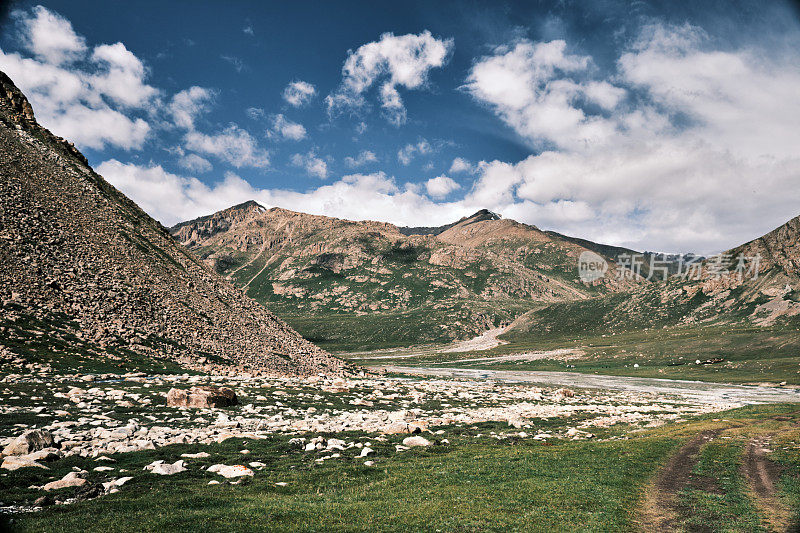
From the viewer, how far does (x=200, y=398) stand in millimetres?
32344

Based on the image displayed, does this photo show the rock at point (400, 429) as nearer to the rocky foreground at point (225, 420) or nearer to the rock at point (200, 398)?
the rocky foreground at point (225, 420)

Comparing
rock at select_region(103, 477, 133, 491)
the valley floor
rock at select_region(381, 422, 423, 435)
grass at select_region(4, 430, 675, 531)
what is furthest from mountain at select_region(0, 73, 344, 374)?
rock at select_region(381, 422, 423, 435)

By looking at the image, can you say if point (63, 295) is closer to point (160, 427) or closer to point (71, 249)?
point (71, 249)

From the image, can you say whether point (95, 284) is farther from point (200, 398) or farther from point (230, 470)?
point (230, 470)

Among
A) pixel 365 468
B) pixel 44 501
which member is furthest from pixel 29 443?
pixel 365 468

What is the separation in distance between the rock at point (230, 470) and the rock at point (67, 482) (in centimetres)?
512

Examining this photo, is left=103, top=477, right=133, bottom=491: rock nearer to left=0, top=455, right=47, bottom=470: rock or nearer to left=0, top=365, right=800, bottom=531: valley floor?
left=0, top=365, right=800, bottom=531: valley floor

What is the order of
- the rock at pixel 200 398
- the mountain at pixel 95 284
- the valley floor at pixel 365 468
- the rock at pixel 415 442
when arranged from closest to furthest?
the valley floor at pixel 365 468 < the rock at pixel 415 442 < the rock at pixel 200 398 < the mountain at pixel 95 284

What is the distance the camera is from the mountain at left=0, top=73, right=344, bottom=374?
43438 mm

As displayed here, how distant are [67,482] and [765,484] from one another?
32583 mm

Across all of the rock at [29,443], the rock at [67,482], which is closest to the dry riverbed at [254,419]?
the rock at [67,482]

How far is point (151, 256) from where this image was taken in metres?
65.8

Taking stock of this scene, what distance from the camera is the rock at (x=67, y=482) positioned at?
14.8 meters

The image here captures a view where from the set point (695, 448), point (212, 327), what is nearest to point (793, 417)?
point (695, 448)
